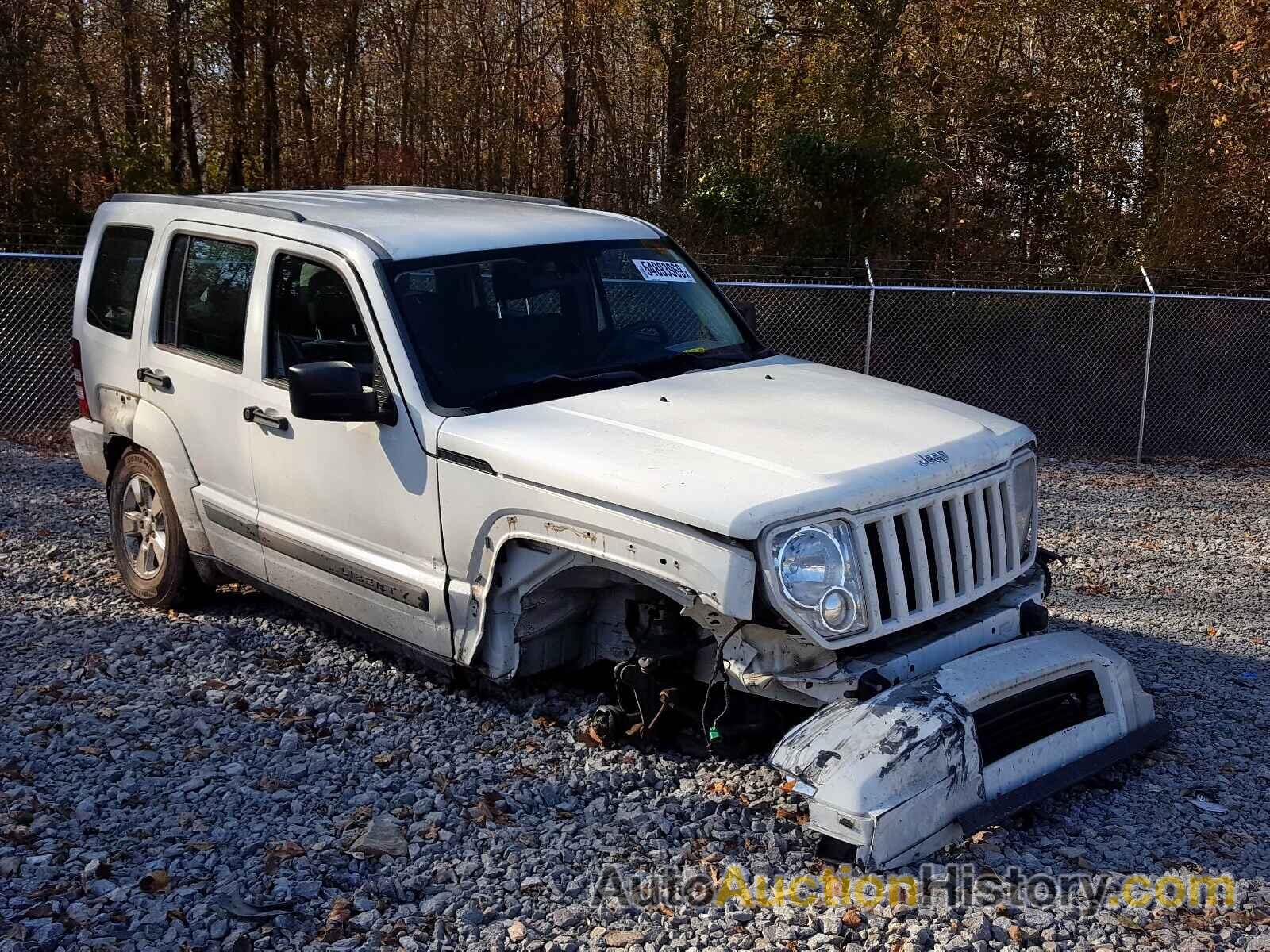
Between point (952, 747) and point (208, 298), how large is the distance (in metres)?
4.06

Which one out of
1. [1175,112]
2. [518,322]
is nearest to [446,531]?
[518,322]

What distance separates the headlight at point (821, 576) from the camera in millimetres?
4055

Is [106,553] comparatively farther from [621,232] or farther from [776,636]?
[776,636]

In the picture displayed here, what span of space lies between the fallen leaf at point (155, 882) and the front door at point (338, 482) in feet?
4.57

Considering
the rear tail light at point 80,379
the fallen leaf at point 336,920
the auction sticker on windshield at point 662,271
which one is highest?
the auction sticker on windshield at point 662,271

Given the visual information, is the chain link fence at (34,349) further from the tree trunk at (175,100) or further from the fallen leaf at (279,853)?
the fallen leaf at (279,853)

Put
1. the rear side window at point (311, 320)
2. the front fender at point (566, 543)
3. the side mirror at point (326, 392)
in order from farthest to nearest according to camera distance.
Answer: the rear side window at point (311, 320)
the side mirror at point (326, 392)
the front fender at point (566, 543)

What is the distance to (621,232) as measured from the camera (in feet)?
19.8

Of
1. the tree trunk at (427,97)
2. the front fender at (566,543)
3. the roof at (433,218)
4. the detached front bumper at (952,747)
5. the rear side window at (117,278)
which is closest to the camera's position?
the detached front bumper at (952,747)

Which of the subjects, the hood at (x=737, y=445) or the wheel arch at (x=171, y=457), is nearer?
the hood at (x=737, y=445)

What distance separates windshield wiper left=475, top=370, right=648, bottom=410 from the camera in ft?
16.4

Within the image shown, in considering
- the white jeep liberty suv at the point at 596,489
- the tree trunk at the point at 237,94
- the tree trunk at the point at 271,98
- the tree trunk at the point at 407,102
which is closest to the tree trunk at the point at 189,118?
the tree trunk at the point at 237,94

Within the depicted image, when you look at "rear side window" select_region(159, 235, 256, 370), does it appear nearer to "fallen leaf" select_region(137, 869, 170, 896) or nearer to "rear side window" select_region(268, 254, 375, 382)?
"rear side window" select_region(268, 254, 375, 382)

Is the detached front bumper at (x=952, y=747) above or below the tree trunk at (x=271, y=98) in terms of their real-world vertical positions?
below
